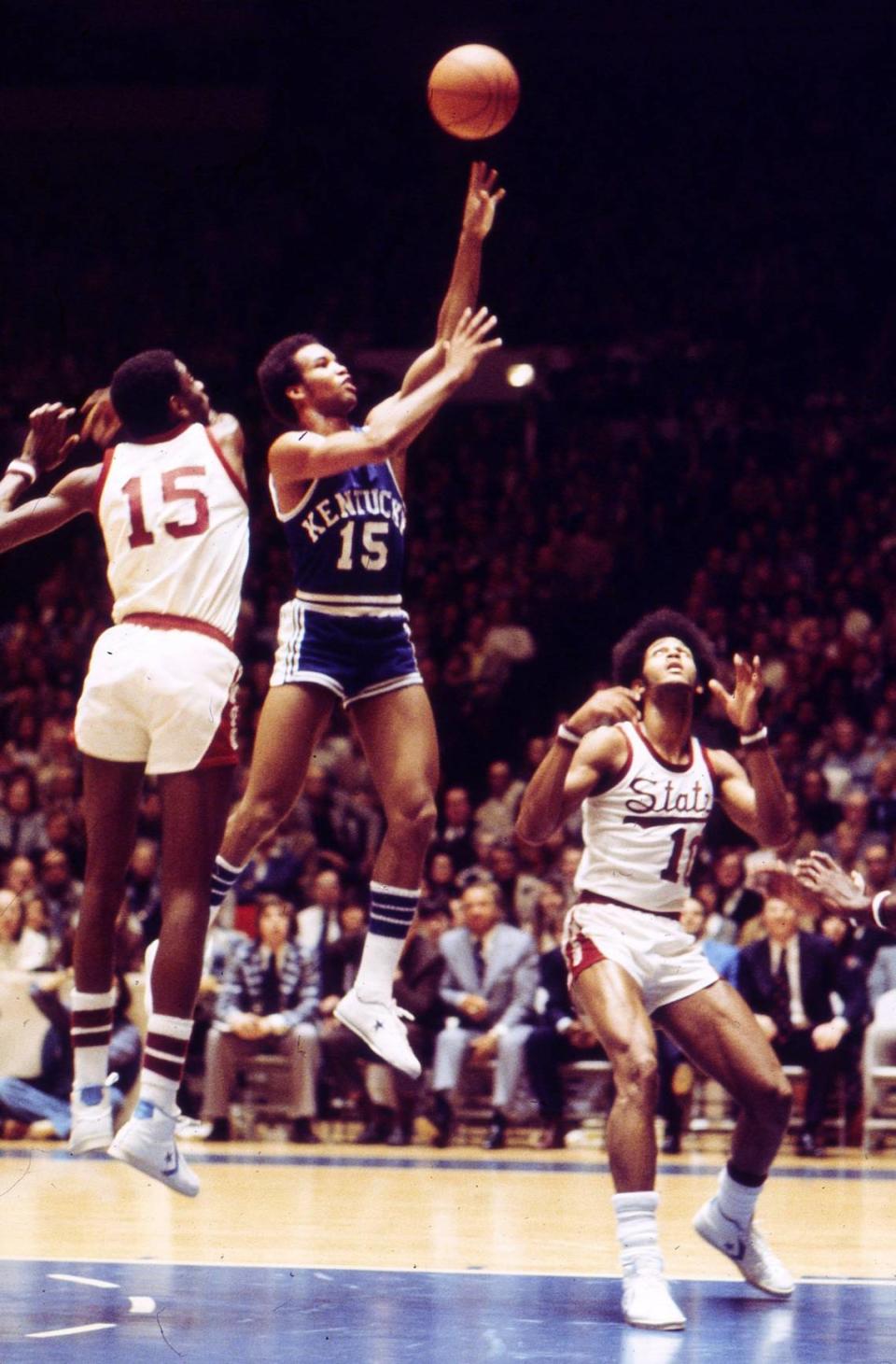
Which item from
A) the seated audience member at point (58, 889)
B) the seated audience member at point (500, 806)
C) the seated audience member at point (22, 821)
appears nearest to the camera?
the seated audience member at point (58, 889)

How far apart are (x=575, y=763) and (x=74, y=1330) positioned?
257 centimetres

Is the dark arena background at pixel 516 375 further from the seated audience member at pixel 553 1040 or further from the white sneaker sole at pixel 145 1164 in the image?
the white sneaker sole at pixel 145 1164

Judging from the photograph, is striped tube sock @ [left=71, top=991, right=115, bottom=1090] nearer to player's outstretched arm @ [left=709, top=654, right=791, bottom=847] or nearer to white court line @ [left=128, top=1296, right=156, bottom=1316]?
white court line @ [left=128, top=1296, right=156, bottom=1316]

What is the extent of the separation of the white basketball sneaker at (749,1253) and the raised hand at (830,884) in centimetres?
151

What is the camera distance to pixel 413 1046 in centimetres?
1283

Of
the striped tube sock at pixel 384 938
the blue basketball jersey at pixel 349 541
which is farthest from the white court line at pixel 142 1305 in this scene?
the blue basketball jersey at pixel 349 541

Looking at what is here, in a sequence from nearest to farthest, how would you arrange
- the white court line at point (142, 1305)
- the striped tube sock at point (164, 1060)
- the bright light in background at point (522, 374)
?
the striped tube sock at point (164, 1060), the white court line at point (142, 1305), the bright light in background at point (522, 374)

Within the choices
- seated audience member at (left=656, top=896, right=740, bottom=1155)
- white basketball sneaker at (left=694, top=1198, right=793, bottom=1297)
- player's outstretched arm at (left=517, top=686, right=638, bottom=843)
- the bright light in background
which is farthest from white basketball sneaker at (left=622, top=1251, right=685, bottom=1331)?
the bright light in background

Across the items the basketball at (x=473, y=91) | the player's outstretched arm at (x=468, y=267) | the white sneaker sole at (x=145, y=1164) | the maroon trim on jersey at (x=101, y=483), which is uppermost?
the basketball at (x=473, y=91)

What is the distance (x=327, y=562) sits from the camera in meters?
6.69

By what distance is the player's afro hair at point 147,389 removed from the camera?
6.27 m

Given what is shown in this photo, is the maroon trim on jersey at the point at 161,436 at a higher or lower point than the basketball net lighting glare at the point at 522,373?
lower

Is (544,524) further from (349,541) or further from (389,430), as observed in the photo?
(389,430)

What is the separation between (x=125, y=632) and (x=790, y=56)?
1573 cm
